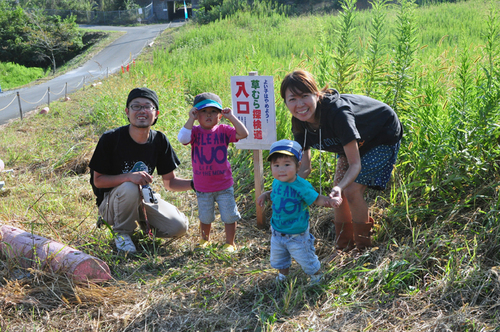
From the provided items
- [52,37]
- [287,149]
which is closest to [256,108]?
[287,149]

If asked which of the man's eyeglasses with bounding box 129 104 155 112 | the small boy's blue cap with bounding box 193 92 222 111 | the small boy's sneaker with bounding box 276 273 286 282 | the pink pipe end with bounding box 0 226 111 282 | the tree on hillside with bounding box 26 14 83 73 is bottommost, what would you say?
the small boy's sneaker with bounding box 276 273 286 282

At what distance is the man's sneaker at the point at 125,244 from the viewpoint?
9.48 feet

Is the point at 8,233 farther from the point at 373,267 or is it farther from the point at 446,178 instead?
the point at 446,178

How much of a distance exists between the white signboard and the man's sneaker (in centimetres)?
111

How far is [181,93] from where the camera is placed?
6645 millimetres

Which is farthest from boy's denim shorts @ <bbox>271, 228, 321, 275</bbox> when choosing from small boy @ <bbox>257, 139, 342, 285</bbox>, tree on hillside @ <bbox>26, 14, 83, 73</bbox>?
tree on hillside @ <bbox>26, 14, 83, 73</bbox>

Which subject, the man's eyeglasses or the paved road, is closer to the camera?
the man's eyeglasses

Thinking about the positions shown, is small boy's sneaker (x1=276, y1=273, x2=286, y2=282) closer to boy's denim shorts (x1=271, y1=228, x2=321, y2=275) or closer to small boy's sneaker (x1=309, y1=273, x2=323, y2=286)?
boy's denim shorts (x1=271, y1=228, x2=321, y2=275)

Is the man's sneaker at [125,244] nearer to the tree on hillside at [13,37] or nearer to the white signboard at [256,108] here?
the white signboard at [256,108]

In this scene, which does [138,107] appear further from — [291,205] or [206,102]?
[291,205]

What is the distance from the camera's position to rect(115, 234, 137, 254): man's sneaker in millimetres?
2891

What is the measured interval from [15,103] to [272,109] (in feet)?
38.4

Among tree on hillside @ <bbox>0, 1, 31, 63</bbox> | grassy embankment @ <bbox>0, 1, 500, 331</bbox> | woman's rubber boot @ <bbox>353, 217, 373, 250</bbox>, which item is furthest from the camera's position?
tree on hillside @ <bbox>0, 1, 31, 63</bbox>

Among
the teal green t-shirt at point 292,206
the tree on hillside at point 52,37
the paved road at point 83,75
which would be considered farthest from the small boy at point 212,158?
the tree on hillside at point 52,37
